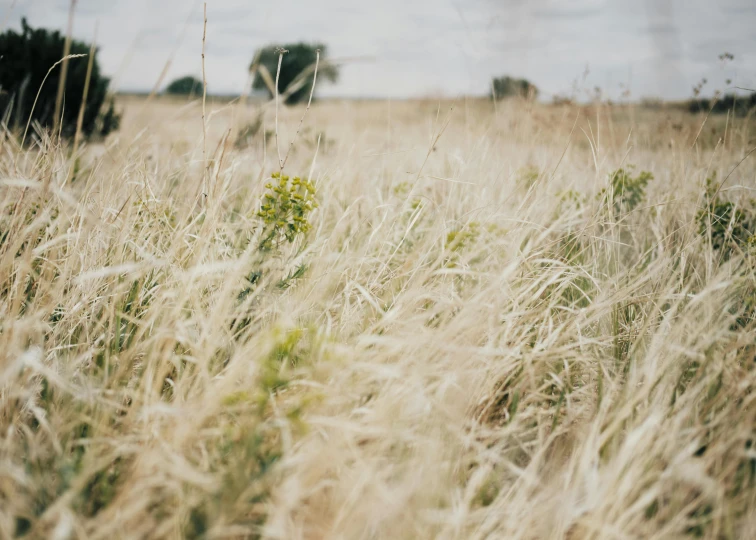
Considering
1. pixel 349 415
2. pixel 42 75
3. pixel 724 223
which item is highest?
pixel 42 75

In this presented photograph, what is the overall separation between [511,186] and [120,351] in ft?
6.48

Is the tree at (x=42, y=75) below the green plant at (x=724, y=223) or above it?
above

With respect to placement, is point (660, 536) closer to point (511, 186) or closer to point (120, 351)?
point (120, 351)

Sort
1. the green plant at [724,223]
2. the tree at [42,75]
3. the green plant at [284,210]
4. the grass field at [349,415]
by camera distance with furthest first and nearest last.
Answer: the tree at [42,75] < the green plant at [724,223] < the green plant at [284,210] < the grass field at [349,415]

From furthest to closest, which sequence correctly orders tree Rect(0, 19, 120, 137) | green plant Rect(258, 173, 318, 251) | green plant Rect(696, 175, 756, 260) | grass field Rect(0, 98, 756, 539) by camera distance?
tree Rect(0, 19, 120, 137)
green plant Rect(696, 175, 756, 260)
green plant Rect(258, 173, 318, 251)
grass field Rect(0, 98, 756, 539)

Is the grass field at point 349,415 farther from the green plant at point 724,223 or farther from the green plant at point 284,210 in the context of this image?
the green plant at point 724,223

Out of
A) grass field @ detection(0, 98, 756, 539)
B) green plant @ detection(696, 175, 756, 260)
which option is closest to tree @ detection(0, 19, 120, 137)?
grass field @ detection(0, 98, 756, 539)

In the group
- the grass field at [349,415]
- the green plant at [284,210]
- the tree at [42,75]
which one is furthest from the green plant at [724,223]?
the tree at [42,75]

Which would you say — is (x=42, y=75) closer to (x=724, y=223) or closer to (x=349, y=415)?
(x=349, y=415)

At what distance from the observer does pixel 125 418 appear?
1019 mm

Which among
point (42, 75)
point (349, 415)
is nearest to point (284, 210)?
point (349, 415)

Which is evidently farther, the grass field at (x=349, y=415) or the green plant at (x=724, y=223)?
the green plant at (x=724, y=223)

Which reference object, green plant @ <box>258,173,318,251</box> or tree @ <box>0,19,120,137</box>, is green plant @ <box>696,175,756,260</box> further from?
tree @ <box>0,19,120,137</box>

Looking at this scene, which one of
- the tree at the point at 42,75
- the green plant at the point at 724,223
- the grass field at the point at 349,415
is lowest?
the grass field at the point at 349,415
